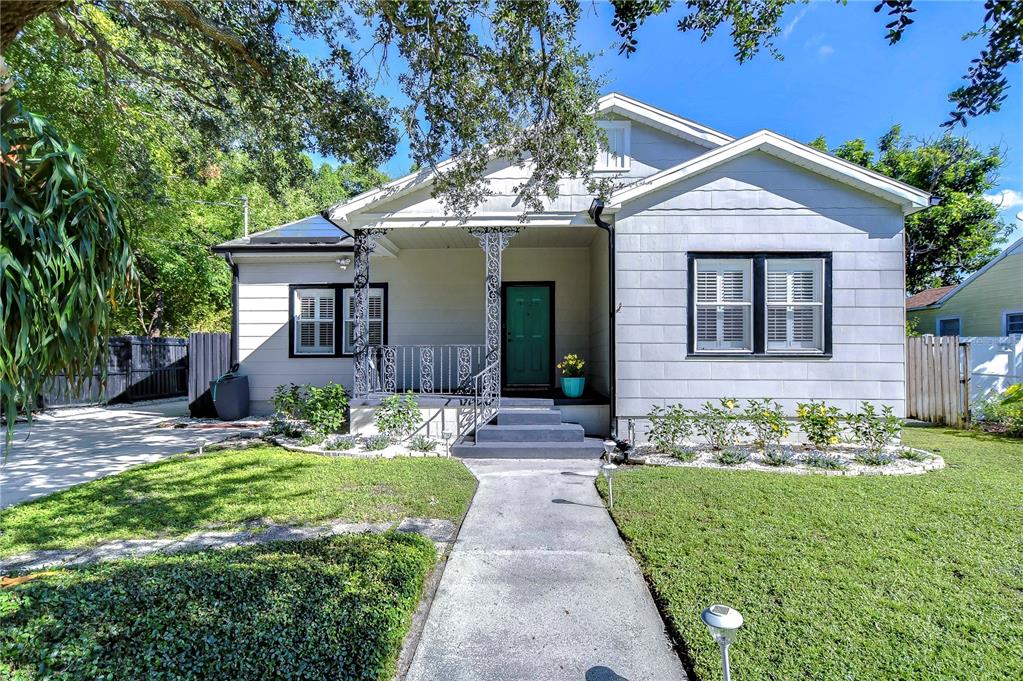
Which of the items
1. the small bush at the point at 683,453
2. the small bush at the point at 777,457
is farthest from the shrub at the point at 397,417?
the small bush at the point at 777,457

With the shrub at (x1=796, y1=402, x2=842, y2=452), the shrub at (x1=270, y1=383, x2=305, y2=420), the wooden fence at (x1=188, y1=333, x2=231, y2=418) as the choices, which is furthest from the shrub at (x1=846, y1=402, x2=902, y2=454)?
the wooden fence at (x1=188, y1=333, x2=231, y2=418)

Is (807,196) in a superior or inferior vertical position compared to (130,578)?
superior

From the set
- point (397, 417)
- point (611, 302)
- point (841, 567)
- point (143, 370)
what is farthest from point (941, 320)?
point (143, 370)

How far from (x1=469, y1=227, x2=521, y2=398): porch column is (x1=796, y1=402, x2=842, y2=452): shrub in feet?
15.7

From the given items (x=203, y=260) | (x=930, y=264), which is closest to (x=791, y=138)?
(x=930, y=264)

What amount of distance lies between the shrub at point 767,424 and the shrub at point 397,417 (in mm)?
5287

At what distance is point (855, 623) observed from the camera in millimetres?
2625

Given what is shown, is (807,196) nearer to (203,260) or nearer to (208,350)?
(208,350)

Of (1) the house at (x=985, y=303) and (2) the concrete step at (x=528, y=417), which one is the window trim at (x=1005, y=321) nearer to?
(1) the house at (x=985, y=303)

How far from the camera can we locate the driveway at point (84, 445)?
18.8 ft

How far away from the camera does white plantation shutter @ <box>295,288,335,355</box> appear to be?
10.6 m

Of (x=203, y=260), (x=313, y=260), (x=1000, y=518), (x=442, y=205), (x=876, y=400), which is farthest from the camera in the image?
(x=203, y=260)

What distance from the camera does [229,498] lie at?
4.96 meters

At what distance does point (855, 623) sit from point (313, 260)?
10810 millimetres
